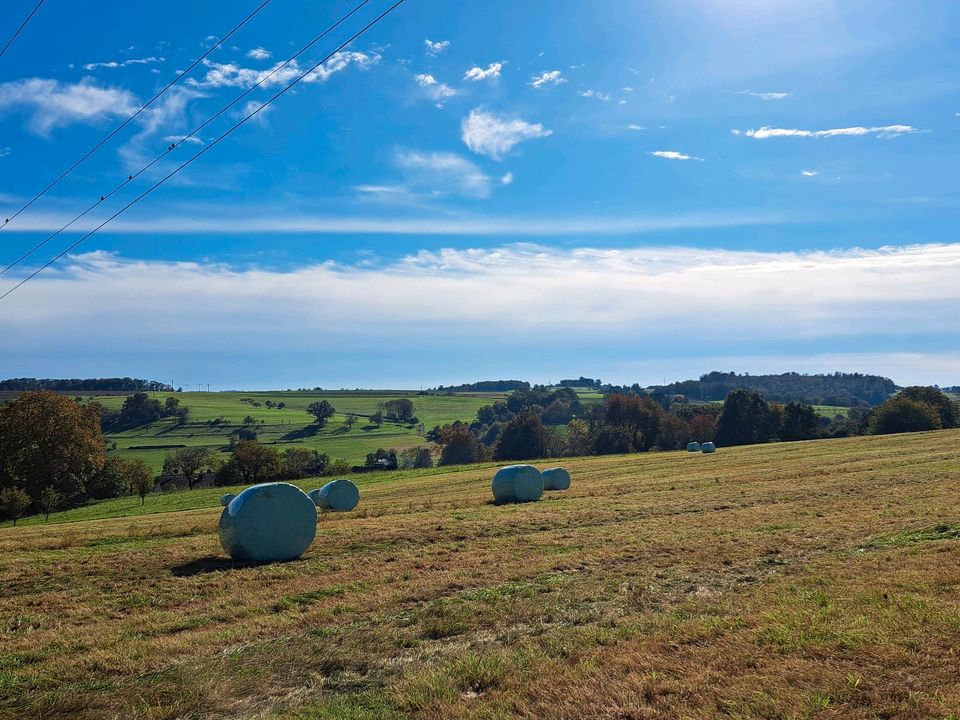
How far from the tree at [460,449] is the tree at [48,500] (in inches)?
2367

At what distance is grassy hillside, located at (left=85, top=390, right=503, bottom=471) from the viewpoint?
12150cm

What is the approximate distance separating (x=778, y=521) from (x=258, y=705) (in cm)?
1494

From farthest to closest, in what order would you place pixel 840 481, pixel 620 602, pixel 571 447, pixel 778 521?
pixel 571 447, pixel 840 481, pixel 778 521, pixel 620 602

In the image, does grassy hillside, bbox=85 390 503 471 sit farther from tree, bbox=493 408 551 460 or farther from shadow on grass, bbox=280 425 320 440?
tree, bbox=493 408 551 460

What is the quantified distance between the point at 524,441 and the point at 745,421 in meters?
34.1

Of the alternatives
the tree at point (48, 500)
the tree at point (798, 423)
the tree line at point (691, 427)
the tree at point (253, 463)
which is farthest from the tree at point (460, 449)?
the tree at point (48, 500)

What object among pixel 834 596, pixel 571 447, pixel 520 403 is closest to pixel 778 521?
pixel 834 596

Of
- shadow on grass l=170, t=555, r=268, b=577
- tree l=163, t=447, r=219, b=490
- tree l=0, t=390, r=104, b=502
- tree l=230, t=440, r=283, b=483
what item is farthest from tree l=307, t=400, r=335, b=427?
shadow on grass l=170, t=555, r=268, b=577

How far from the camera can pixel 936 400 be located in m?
106

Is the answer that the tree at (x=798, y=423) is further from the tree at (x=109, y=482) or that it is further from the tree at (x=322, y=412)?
the tree at (x=322, y=412)

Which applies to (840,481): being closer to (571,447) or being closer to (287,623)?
(287,623)

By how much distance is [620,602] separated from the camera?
428 inches

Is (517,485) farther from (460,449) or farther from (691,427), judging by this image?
(691,427)

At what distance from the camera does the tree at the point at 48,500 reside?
189 feet
